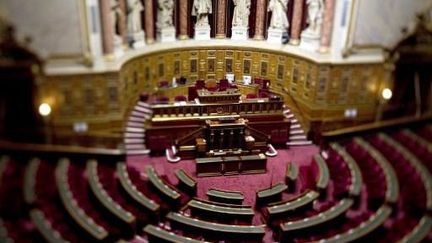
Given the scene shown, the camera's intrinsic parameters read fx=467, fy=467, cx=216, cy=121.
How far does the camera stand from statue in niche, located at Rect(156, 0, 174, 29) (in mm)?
16391

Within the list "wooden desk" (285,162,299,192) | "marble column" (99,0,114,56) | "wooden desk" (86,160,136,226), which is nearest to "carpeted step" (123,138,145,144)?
"wooden desk" (86,160,136,226)

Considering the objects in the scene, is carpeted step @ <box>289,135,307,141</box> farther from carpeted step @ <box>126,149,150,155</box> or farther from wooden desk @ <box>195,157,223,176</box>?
carpeted step @ <box>126,149,150,155</box>

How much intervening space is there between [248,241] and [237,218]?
815mm

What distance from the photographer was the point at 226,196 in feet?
39.8

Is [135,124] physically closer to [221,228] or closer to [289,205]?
[221,228]

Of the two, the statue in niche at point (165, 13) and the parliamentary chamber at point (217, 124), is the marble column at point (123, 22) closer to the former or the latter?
the parliamentary chamber at point (217, 124)


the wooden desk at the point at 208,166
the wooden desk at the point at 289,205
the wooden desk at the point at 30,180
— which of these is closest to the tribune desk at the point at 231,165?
the wooden desk at the point at 208,166

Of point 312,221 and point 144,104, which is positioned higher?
point 144,104

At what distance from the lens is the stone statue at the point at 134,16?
15.0 meters

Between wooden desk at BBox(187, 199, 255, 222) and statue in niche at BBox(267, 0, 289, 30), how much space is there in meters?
7.08

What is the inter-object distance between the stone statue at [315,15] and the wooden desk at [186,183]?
5985mm

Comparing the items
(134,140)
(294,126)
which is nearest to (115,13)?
(134,140)

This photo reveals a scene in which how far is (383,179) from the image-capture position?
1174 centimetres

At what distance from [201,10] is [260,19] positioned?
2.14m
